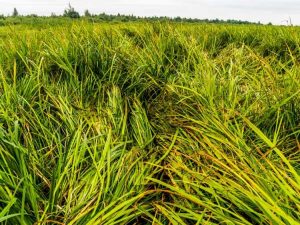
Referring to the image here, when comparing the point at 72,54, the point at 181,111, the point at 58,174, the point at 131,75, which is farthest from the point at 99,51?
the point at 58,174

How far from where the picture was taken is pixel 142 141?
1.53 metres

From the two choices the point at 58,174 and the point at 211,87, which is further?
the point at 211,87

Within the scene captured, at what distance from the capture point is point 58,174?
1059 mm

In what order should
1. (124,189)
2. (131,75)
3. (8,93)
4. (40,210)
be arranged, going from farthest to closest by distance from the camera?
(131,75)
(8,93)
(124,189)
(40,210)

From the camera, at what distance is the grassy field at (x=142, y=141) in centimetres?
99

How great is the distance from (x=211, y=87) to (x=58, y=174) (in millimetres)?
982

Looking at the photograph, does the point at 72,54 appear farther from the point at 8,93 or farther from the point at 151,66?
the point at 8,93


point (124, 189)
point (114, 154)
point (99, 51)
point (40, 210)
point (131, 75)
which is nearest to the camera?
point (40, 210)

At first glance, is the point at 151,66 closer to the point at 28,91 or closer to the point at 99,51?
the point at 99,51

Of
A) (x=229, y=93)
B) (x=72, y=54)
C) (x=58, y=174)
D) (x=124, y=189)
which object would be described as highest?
(x=72, y=54)

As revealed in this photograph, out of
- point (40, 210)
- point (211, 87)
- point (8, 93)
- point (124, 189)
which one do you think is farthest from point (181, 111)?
point (40, 210)

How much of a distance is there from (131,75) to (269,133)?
95 centimetres

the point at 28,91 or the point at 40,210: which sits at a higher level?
the point at 28,91

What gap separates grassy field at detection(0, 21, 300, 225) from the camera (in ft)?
3.23
